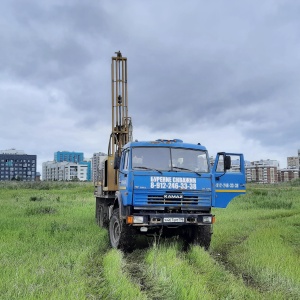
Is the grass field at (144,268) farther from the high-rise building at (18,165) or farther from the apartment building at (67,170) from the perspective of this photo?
the high-rise building at (18,165)

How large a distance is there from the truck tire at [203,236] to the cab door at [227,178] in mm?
676

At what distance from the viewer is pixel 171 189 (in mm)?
9047

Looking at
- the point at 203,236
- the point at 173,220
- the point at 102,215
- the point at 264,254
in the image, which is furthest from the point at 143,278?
the point at 102,215

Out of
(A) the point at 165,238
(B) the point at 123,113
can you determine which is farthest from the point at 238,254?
(B) the point at 123,113

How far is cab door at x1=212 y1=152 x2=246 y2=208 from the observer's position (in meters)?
9.85

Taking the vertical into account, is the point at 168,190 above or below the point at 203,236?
above

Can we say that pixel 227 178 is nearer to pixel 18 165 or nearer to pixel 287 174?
pixel 287 174

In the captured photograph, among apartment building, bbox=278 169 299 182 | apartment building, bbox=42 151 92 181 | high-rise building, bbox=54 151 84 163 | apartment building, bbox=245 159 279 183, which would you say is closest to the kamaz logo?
apartment building, bbox=42 151 92 181

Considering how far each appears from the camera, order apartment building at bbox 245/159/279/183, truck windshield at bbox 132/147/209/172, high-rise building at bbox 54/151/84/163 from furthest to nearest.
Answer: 1. high-rise building at bbox 54/151/84/163
2. apartment building at bbox 245/159/279/183
3. truck windshield at bbox 132/147/209/172

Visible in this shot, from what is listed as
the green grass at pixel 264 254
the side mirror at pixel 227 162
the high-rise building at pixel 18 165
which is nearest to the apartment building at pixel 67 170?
the high-rise building at pixel 18 165

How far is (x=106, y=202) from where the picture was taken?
1314cm

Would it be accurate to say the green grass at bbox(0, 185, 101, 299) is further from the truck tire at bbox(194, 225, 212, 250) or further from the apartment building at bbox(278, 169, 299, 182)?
the apartment building at bbox(278, 169, 299, 182)

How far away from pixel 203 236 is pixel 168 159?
2204 millimetres

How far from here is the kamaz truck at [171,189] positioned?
8.99 m
